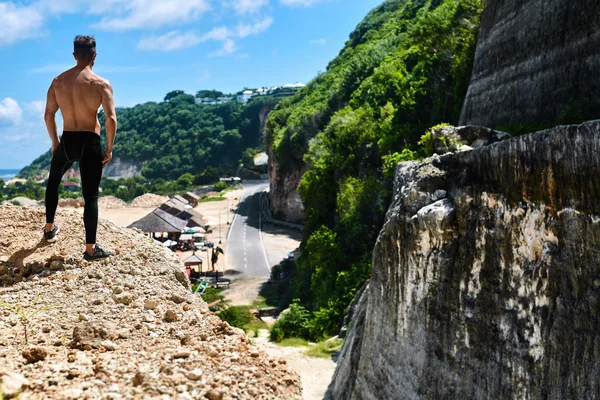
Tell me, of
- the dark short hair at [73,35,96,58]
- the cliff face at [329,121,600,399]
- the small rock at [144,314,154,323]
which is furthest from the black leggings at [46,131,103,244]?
the cliff face at [329,121,600,399]

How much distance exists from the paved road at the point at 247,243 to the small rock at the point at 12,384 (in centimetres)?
3514

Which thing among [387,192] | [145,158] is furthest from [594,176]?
[145,158]

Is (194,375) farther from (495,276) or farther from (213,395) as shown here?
(495,276)

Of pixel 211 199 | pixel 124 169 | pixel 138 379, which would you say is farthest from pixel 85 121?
pixel 124 169

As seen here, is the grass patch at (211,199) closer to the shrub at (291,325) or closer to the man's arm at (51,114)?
the shrub at (291,325)

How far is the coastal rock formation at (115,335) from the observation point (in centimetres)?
375

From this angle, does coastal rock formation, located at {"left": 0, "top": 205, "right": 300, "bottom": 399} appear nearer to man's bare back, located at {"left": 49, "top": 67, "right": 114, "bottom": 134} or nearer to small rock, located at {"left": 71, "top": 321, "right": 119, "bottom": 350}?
small rock, located at {"left": 71, "top": 321, "right": 119, "bottom": 350}

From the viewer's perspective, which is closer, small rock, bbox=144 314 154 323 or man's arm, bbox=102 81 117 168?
small rock, bbox=144 314 154 323

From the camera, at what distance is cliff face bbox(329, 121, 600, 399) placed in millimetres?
8281

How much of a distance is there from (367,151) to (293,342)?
478 inches

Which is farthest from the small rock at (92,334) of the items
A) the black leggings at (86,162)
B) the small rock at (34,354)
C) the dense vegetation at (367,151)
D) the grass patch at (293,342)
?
the grass patch at (293,342)

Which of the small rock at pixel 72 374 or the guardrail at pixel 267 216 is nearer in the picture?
the small rock at pixel 72 374

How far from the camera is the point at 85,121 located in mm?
6664

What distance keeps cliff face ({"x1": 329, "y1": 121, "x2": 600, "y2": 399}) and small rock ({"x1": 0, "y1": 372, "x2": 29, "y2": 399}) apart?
23.8ft
